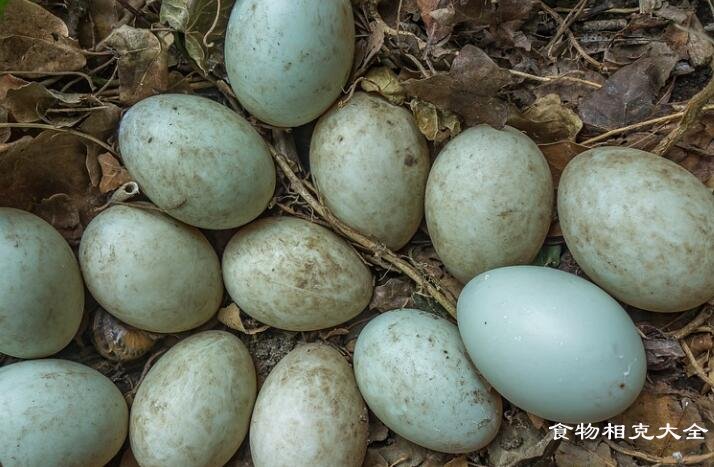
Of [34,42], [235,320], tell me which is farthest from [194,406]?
[34,42]

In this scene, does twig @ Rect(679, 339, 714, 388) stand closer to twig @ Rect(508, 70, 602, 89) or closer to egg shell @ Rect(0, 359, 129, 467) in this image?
twig @ Rect(508, 70, 602, 89)

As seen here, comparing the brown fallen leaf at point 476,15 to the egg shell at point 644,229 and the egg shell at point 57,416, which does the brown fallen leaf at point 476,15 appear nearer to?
the egg shell at point 644,229

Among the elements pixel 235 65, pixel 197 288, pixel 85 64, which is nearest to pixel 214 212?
pixel 197 288

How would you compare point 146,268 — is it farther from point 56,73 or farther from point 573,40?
point 573,40

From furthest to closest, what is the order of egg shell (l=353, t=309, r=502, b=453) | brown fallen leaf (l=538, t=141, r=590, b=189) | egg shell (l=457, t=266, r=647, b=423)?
brown fallen leaf (l=538, t=141, r=590, b=189)
egg shell (l=353, t=309, r=502, b=453)
egg shell (l=457, t=266, r=647, b=423)

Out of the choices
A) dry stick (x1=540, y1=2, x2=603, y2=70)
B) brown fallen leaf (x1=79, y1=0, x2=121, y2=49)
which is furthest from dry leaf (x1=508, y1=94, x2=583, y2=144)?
brown fallen leaf (x1=79, y1=0, x2=121, y2=49)

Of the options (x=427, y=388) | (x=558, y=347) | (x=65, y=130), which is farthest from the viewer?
(x=65, y=130)
